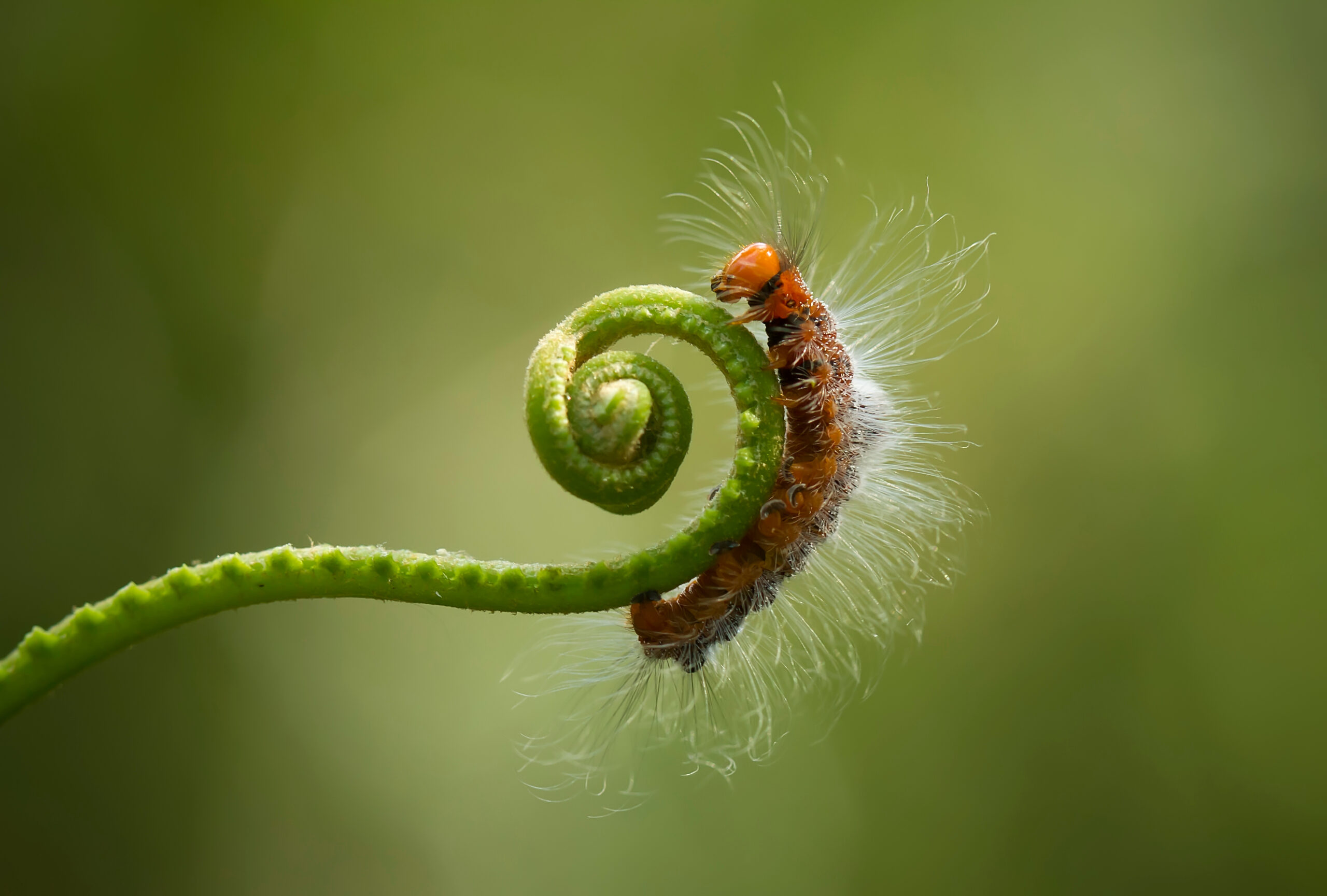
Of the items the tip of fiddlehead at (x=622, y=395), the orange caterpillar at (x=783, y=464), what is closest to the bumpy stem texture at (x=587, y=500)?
the tip of fiddlehead at (x=622, y=395)

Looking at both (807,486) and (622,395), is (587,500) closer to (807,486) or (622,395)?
(622,395)

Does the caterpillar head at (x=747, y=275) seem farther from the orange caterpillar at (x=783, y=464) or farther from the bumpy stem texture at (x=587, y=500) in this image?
the bumpy stem texture at (x=587, y=500)

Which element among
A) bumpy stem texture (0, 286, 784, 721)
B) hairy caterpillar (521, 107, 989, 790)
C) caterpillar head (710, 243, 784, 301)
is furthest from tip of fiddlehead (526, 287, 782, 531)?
caterpillar head (710, 243, 784, 301)

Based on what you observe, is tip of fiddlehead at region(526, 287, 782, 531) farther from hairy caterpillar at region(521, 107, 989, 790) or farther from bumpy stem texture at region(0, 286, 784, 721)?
hairy caterpillar at region(521, 107, 989, 790)

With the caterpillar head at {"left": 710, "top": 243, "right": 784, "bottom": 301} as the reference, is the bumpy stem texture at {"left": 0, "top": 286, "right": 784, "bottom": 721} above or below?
below

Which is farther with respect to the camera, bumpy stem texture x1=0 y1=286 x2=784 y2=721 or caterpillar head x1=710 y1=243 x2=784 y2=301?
caterpillar head x1=710 y1=243 x2=784 y2=301

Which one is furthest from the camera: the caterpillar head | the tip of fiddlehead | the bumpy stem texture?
the caterpillar head

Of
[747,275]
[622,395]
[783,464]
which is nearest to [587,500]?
[622,395]

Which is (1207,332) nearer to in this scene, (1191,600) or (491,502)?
(1191,600)

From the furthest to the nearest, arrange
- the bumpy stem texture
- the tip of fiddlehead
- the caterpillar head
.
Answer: the caterpillar head → the tip of fiddlehead → the bumpy stem texture
